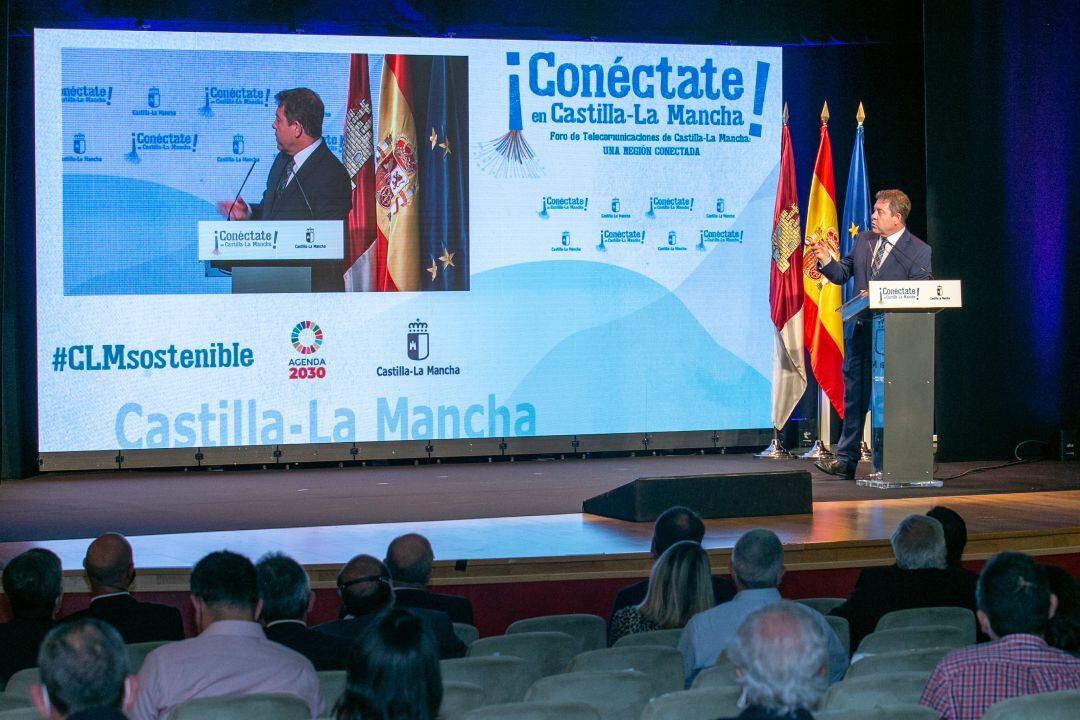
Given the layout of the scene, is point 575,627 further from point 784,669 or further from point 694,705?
point 784,669

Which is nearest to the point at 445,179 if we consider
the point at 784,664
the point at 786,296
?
the point at 786,296

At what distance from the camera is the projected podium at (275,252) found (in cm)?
935

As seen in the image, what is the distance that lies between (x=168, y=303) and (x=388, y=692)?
764cm

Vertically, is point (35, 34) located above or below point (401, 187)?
above

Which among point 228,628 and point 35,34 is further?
point 35,34

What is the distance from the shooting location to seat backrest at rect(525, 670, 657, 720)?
2.62 m

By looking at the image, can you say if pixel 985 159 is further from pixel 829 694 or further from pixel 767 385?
pixel 829 694

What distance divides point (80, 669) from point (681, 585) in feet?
6.25

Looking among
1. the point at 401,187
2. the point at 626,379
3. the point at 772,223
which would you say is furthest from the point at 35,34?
the point at 772,223

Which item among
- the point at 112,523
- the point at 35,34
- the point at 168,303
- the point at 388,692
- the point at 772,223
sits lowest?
the point at 112,523

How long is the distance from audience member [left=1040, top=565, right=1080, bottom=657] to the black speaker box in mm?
3001

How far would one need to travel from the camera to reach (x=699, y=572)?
11.7ft

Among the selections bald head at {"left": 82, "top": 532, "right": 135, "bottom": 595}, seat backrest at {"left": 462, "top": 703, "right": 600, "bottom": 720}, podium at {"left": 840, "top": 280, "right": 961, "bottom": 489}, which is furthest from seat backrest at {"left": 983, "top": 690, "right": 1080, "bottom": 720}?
podium at {"left": 840, "top": 280, "right": 961, "bottom": 489}

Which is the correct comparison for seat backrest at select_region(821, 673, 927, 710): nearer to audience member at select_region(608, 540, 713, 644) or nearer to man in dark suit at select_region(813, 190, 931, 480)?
audience member at select_region(608, 540, 713, 644)
